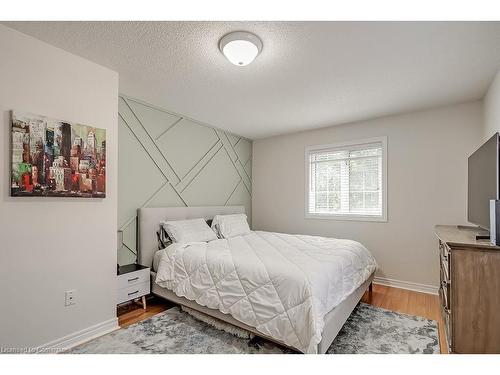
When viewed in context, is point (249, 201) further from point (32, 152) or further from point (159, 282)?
point (32, 152)

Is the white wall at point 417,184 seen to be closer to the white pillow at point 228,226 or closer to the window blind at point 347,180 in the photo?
the window blind at point 347,180

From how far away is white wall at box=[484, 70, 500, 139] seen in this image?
234 centimetres

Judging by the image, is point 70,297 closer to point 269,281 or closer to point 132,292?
point 132,292

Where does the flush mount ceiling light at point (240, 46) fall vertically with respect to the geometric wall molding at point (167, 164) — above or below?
above

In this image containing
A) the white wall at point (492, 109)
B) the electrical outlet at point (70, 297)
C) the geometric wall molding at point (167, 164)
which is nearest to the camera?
the electrical outlet at point (70, 297)

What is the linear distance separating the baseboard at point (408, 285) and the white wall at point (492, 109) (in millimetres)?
1874

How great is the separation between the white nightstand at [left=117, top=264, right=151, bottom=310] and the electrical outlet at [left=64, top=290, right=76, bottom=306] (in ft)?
1.40

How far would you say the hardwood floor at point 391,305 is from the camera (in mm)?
2539

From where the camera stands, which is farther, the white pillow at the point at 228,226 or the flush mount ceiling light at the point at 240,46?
the white pillow at the point at 228,226

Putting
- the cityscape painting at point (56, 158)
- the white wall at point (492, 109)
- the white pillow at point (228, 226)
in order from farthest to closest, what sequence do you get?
the white pillow at point (228, 226), the white wall at point (492, 109), the cityscape painting at point (56, 158)

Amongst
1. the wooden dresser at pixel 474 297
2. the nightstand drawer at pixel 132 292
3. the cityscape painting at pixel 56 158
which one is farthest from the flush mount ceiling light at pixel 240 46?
the nightstand drawer at pixel 132 292

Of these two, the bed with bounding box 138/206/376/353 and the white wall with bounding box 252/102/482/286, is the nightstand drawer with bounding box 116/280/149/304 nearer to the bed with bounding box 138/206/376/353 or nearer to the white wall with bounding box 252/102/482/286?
the bed with bounding box 138/206/376/353
